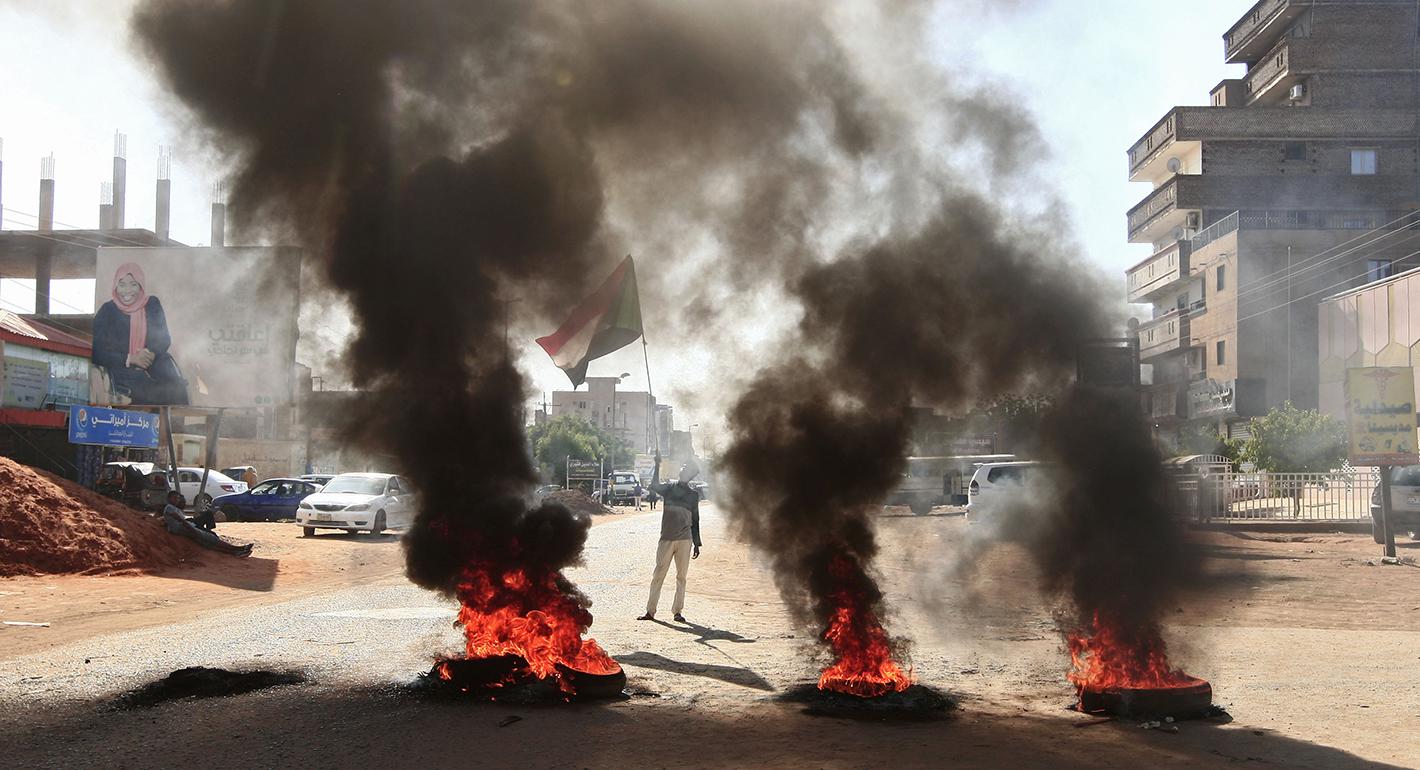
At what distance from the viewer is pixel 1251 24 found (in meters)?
55.0

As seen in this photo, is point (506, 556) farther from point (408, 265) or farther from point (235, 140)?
point (235, 140)

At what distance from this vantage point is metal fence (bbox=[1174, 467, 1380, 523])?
28.4 m

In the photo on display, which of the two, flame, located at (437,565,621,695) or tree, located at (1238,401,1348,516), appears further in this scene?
tree, located at (1238,401,1348,516)

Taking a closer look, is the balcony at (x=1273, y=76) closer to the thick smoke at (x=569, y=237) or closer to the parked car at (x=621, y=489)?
the parked car at (x=621, y=489)

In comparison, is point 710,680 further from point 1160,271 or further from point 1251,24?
point 1251,24

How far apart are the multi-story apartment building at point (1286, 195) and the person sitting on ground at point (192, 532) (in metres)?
40.4

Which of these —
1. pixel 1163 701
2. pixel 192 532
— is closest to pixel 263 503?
pixel 192 532

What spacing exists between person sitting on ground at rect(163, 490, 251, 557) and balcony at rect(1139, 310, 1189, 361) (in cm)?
4561

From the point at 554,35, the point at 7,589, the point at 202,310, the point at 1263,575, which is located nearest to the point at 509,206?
the point at 554,35

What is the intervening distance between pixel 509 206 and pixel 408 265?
3.41ft

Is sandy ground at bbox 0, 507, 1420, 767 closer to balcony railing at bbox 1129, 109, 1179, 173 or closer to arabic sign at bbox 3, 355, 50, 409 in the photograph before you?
arabic sign at bbox 3, 355, 50, 409

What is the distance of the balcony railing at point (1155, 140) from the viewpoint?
174 ft

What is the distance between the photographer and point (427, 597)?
15.3m

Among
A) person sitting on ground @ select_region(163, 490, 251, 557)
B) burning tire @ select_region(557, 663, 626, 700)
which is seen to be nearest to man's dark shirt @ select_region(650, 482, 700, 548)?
burning tire @ select_region(557, 663, 626, 700)
